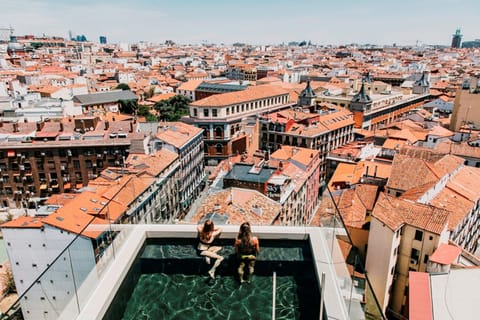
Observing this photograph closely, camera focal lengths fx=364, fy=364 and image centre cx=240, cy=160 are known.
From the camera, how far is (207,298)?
5641mm

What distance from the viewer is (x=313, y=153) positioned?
30125 mm

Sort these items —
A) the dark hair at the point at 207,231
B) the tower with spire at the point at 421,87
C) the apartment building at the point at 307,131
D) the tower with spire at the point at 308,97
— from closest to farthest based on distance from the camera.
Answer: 1. the dark hair at the point at 207,231
2. the apartment building at the point at 307,131
3. the tower with spire at the point at 308,97
4. the tower with spire at the point at 421,87

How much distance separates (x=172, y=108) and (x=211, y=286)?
173ft

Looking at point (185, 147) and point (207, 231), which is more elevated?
point (207, 231)

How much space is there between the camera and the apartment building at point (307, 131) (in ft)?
119

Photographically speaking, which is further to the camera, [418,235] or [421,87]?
[421,87]

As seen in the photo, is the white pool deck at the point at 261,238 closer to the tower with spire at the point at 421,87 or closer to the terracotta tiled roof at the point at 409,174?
the terracotta tiled roof at the point at 409,174

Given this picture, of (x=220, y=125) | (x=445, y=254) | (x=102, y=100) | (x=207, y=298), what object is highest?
(x=207, y=298)

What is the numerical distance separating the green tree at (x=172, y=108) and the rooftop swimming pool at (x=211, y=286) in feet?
161

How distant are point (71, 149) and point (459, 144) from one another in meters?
32.4

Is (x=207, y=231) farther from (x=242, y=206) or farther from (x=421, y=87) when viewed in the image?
(x=421, y=87)

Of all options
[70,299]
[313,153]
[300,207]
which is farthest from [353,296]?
[313,153]

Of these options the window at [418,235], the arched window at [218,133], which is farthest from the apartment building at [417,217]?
the arched window at [218,133]

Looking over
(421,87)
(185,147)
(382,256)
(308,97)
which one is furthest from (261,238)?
(421,87)
